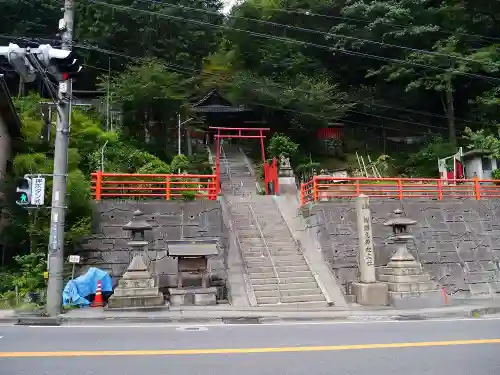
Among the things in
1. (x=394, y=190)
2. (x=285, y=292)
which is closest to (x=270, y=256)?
(x=285, y=292)

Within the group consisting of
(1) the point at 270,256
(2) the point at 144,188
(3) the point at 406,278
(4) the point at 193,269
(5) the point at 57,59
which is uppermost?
(5) the point at 57,59

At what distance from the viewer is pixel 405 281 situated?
13227mm

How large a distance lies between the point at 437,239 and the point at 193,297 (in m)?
10.1

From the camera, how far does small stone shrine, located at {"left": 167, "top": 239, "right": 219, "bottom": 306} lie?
41.8 feet

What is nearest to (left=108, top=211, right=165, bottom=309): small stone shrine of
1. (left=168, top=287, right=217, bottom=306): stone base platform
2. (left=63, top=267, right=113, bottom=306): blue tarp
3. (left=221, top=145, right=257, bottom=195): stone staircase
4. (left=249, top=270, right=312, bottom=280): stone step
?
(left=168, top=287, right=217, bottom=306): stone base platform

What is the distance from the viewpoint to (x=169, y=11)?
3150cm

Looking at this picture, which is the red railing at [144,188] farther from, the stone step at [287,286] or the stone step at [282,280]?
the stone step at [287,286]

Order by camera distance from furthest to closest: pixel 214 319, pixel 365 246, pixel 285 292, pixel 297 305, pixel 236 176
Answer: pixel 236 176, pixel 365 246, pixel 285 292, pixel 297 305, pixel 214 319

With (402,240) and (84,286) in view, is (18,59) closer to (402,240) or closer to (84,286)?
(84,286)

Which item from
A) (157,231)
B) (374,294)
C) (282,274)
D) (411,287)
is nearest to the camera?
(374,294)

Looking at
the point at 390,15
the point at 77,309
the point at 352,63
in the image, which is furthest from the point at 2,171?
the point at 352,63

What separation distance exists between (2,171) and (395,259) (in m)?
16.0

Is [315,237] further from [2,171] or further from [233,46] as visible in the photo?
[233,46]

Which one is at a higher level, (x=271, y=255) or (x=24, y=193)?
(x=24, y=193)
